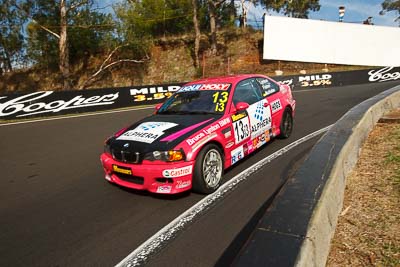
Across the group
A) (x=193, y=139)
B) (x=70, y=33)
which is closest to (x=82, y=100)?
(x=193, y=139)

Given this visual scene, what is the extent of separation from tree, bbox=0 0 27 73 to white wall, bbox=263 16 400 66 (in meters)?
20.6

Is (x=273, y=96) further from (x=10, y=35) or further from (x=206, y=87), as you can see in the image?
(x=10, y=35)

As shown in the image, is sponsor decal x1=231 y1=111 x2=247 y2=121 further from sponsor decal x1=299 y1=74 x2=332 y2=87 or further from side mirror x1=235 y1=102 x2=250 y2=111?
sponsor decal x1=299 y1=74 x2=332 y2=87

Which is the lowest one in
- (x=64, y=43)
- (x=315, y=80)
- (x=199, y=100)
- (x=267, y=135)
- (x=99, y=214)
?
(x=99, y=214)

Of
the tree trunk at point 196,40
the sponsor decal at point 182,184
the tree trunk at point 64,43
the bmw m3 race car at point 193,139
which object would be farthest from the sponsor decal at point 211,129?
the tree trunk at point 196,40

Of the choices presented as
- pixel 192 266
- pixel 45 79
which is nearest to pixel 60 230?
pixel 192 266

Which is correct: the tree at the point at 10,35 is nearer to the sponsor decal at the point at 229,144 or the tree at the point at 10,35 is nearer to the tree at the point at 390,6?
the sponsor decal at the point at 229,144

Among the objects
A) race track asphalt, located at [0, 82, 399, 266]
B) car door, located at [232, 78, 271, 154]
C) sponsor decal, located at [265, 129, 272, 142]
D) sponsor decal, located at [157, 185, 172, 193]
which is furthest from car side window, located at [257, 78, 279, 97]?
sponsor decal, located at [157, 185, 172, 193]

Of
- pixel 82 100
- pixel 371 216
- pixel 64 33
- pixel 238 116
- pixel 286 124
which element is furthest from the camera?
pixel 64 33

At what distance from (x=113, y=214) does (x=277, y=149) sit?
3.32m

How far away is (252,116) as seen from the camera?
540 cm

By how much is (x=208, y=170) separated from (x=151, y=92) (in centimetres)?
1310

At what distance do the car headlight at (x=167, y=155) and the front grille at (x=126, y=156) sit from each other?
0.46 ft

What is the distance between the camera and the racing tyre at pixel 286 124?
260 inches
